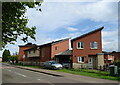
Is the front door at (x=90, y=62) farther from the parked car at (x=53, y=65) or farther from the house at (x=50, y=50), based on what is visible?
the house at (x=50, y=50)

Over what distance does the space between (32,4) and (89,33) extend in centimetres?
2683

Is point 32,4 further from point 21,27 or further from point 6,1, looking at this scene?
point 21,27

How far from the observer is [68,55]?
130ft

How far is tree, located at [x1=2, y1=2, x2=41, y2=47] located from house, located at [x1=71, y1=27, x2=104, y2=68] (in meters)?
20.5

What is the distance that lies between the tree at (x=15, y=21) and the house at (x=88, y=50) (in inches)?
807

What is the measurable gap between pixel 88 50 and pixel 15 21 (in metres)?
25.0

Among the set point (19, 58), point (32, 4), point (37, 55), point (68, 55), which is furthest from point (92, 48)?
point (19, 58)

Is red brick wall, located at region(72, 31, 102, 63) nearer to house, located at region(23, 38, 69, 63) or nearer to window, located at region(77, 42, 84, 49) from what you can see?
window, located at region(77, 42, 84, 49)

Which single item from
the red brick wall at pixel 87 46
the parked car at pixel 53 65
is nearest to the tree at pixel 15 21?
the parked car at pixel 53 65

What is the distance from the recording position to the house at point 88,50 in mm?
36250

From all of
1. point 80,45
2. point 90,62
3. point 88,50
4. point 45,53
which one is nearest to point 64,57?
point 80,45

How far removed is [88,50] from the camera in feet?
123

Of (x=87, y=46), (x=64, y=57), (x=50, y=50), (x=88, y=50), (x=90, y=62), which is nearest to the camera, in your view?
(x=90, y=62)

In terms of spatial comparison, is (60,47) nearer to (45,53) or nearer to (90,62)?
(45,53)
